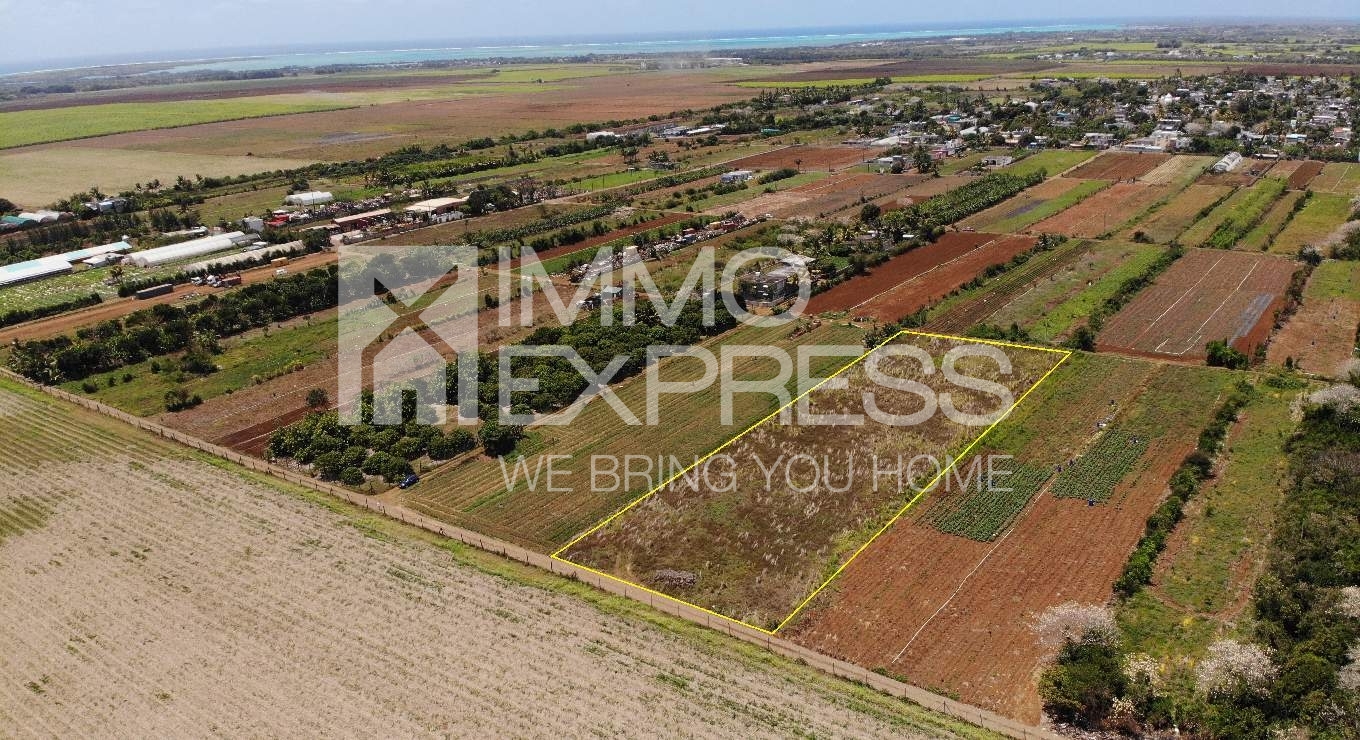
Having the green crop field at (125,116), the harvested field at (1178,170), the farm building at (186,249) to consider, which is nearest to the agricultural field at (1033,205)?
the harvested field at (1178,170)

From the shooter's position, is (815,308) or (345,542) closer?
(345,542)

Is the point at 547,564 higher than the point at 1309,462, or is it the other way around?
the point at 1309,462

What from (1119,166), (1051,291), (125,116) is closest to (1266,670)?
(1051,291)

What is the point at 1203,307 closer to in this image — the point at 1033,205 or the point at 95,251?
the point at 1033,205

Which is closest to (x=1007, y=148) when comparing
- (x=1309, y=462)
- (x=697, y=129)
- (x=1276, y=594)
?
(x=697, y=129)

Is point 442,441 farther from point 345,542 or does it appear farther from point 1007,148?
point 1007,148

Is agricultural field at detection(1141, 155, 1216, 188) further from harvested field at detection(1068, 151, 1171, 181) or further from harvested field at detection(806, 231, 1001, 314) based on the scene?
harvested field at detection(806, 231, 1001, 314)

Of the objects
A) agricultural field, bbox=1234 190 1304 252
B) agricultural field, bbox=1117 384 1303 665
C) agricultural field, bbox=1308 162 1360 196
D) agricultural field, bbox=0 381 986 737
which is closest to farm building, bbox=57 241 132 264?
agricultural field, bbox=0 381 986 737

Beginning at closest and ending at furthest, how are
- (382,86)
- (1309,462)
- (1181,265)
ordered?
(1309,462), (1181,265), (382,86)
